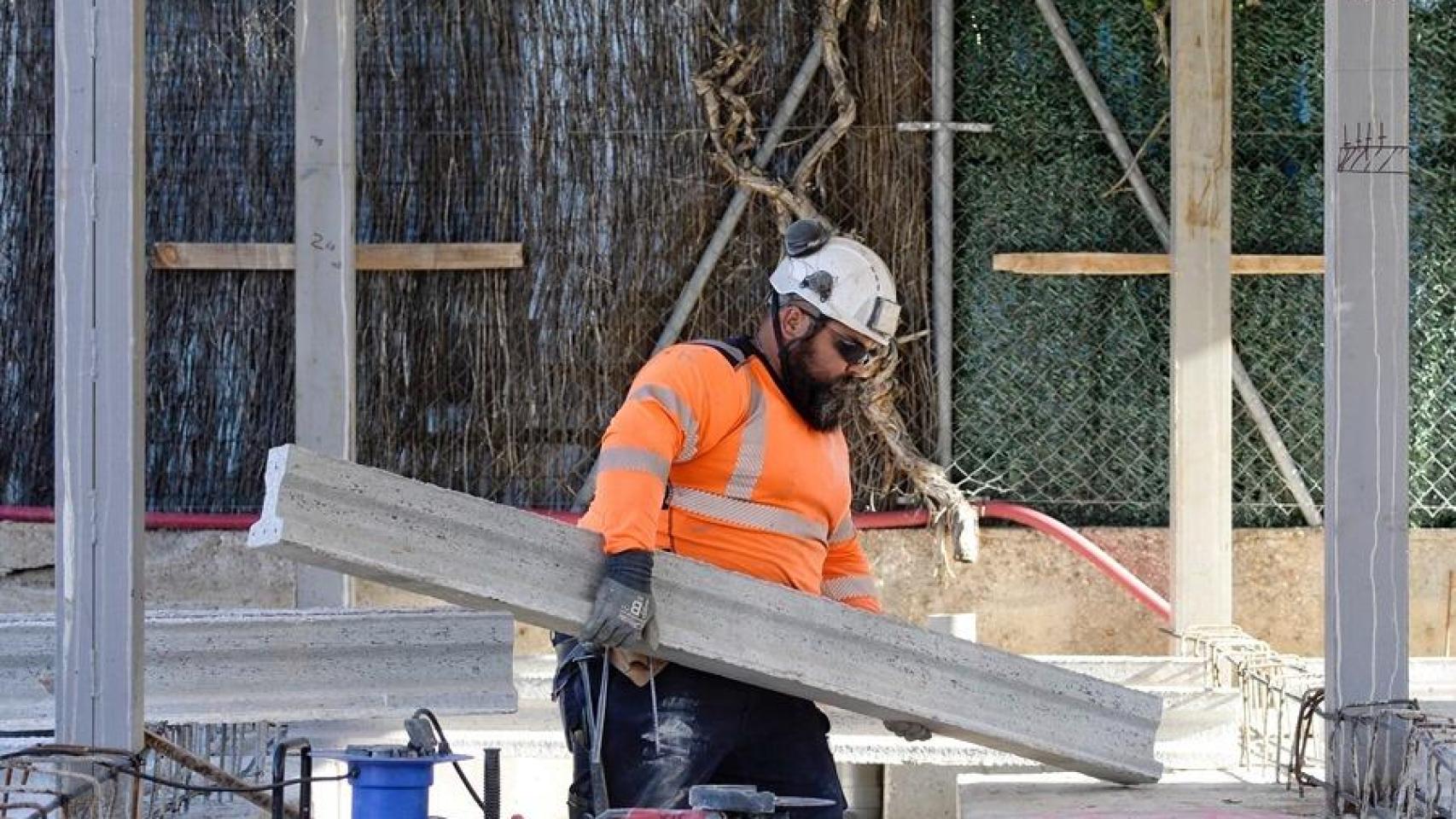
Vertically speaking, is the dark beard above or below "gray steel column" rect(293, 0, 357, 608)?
below

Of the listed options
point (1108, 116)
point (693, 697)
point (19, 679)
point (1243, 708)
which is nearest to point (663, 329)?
point (1108, 116)

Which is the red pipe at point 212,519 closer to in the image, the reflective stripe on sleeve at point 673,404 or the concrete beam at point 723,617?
the concrete beam at point 723,617

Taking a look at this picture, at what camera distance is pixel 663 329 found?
10797 mm

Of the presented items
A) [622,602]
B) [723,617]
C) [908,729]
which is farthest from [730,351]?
[908,729]

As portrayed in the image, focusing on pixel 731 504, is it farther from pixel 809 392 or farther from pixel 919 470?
pixel 919 470

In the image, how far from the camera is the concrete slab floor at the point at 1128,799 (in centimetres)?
546

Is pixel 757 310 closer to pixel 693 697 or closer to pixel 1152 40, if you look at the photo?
pixel 1152 40

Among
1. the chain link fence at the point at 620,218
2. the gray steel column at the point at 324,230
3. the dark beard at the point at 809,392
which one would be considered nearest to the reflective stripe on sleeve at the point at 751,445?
the dark beard at the point at 809,392

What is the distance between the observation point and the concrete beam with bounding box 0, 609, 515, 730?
6398 mm

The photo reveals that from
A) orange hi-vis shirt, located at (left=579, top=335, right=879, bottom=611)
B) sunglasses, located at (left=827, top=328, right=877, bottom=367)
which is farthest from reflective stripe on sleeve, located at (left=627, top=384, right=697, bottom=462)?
sunglasses, located at (left=827, top=328, right=877, bottom=367)

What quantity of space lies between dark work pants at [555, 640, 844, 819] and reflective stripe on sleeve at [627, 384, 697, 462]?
62 centimetres

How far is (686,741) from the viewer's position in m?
5.22

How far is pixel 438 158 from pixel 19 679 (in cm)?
501

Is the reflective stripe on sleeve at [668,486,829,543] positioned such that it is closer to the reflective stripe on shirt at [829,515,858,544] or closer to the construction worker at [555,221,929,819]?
the construction worker at [555,221,929,819]
